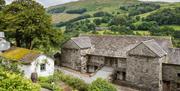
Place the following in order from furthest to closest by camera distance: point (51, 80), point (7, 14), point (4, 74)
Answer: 1. point (7, 14)
2. point (51, 80)
3. point (4, 74)

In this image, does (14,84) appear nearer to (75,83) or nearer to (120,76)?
(75,83)

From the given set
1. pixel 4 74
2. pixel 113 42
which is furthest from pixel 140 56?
pixel 4 74

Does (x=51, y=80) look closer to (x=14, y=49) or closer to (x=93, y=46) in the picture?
(x=14, y=49)

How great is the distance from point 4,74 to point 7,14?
104 feet

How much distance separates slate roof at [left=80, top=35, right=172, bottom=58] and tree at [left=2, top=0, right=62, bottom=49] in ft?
27.7

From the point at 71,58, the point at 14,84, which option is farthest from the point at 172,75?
the point at 14,84

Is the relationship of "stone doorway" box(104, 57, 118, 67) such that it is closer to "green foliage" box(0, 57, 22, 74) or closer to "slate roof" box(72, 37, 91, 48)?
"slate roof" box(72, 37, 91, 48)

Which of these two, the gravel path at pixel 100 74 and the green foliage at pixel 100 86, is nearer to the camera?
the green foliage at pixel 100 86

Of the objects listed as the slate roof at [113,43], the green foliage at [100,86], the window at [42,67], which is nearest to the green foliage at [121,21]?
the slate roof at [113,43]

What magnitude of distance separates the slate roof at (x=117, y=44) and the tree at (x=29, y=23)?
8.43 metres

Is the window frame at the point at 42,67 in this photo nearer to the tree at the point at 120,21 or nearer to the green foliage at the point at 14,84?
the green foliage at the point at 14,84

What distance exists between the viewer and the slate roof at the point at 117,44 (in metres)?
50.1

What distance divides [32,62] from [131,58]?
49.3 ft

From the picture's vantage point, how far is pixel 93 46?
186 feet
